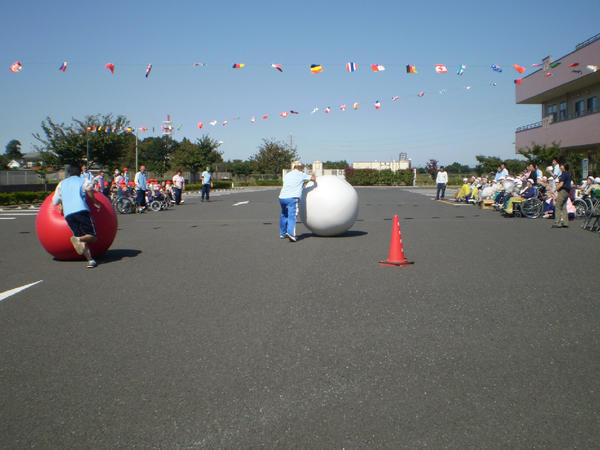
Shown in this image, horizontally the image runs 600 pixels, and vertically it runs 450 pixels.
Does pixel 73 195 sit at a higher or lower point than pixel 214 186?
lower

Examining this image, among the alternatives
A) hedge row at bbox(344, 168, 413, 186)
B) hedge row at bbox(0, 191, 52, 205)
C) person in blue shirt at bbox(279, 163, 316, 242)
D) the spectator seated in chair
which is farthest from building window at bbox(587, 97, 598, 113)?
hedge row at bbox(344, 168, 413, 186)

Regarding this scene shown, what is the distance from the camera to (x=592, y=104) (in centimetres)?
3706

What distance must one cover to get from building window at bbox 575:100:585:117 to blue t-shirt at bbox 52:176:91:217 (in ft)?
123

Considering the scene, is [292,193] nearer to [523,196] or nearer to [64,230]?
[64,230]

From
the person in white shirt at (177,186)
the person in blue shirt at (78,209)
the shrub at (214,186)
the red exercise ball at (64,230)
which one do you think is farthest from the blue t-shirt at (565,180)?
the shrub at (214,186)

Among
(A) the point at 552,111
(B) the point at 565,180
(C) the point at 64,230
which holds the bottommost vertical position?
(C) the point at 64,230

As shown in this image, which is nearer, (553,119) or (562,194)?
(562,194)

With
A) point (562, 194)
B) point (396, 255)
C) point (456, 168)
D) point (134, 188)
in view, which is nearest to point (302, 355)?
point (396, 255)

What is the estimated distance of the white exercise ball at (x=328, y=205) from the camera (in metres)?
12.1

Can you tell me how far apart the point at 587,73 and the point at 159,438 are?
1456 inches

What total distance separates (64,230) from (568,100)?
40.3m

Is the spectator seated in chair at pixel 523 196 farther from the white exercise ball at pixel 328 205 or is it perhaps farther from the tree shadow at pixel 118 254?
the tree shadow at pixel 118 254

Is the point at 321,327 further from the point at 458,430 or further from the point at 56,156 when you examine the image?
the point at 56,156

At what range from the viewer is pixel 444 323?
5199 mm
